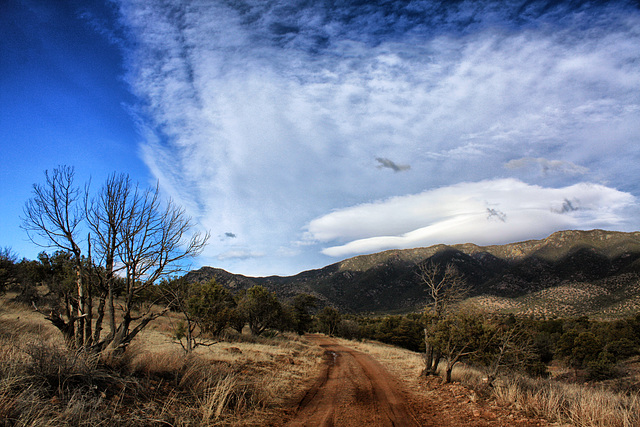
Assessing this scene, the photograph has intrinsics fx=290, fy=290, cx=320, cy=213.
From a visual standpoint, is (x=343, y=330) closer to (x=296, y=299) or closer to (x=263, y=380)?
(x=296, y=299)

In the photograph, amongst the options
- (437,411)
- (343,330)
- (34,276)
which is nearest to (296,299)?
(343,330)

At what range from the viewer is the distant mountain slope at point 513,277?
65.1m

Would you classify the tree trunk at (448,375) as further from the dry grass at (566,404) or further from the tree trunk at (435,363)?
the tree trunk at (435,363)

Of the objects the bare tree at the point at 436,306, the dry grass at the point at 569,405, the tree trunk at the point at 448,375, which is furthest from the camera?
the bare tree at the point at 436,306

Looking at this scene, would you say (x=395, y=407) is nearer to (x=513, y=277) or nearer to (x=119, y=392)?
(x=119, y=392)

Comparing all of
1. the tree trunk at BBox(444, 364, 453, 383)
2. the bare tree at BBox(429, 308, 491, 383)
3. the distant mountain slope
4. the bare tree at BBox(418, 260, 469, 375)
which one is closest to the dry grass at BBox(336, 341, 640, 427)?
the tree trunk at BBox(444, 364, 453, 383)

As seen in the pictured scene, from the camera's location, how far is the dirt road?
25.3ft

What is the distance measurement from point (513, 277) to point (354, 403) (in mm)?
102153

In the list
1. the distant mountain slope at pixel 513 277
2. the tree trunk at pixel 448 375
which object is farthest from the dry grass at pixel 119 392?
the distant mountain slope at pixel 513 277

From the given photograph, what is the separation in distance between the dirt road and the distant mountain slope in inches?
811

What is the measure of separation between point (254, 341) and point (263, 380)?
666 inches

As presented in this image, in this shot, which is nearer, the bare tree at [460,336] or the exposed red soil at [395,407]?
the exposed red soil at [395,407]

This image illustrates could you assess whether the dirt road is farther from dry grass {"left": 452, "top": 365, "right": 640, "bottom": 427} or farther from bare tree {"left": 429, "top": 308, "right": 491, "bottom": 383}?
dry grass {"left": 452, "top": 365, "right": 640, "bottom": 427}

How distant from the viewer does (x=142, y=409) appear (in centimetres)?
572
